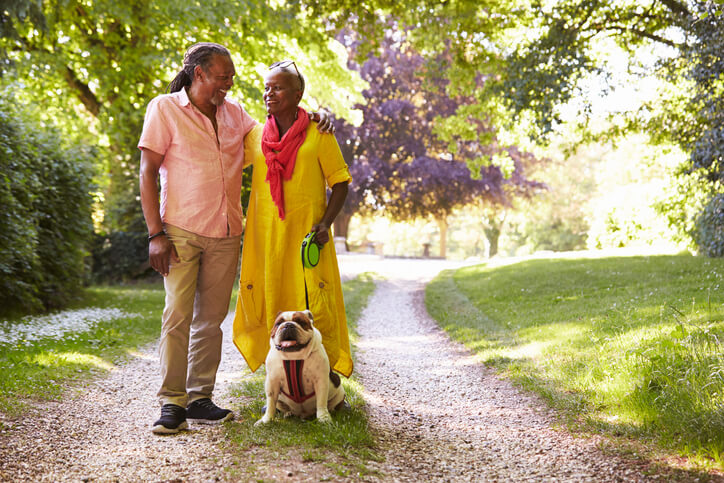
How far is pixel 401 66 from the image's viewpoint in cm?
2820

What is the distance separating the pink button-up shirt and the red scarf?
0.39 meters

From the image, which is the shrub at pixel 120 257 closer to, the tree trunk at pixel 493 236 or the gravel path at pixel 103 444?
the gravel path at pixel 103 444

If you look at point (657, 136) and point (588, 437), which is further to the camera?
point (657, 136)

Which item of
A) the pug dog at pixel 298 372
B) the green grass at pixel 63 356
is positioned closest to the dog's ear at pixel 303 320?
the pug dog at pixel 298 372

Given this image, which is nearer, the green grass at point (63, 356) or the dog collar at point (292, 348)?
the dog collar at point (292, 348)

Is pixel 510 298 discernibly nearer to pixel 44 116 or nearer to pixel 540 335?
pixel 540 335

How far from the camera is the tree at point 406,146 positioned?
90.1ft

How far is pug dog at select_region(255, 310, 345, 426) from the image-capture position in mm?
3576

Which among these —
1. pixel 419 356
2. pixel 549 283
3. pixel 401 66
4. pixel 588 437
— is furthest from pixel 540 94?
pixel 401 66

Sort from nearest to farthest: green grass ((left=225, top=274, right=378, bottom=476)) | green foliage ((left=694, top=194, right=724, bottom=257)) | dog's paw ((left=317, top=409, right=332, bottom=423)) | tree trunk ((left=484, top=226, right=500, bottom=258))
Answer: green grass ((left=225, top=274, right=378, bottom=476)), dog's paw ((left=317, top=409, right=332, bottom=423)), green foliage ((left=694, top=194, right=724, bottom=257)), tree trunk ((left=484, top=226, right=500, bottom=258))

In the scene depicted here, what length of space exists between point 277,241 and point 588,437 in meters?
2.55

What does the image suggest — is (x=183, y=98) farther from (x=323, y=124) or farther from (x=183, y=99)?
(x=323, y=124)

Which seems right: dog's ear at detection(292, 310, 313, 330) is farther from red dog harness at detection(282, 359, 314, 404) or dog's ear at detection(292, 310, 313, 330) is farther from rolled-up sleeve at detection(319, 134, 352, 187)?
rolled-up sleeve at detection(319, 134, 352, 187)

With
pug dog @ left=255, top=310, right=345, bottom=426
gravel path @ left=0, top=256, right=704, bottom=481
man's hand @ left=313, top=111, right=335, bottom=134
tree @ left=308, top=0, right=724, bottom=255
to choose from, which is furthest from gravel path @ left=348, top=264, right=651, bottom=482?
tree @ left=308, top=0, right=724, bottom=255
